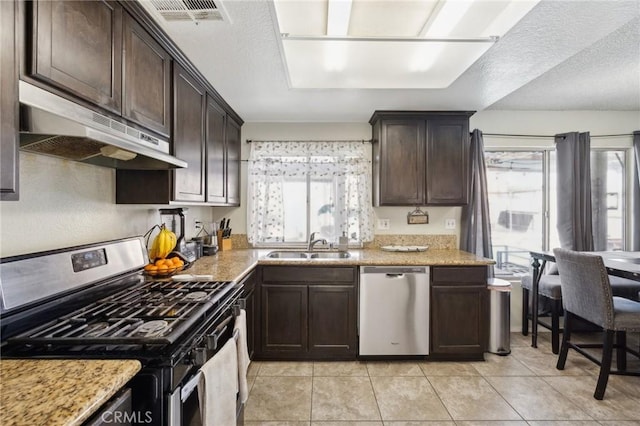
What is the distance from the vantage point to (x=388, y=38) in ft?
6.20

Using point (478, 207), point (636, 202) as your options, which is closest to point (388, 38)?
point (478, 207)

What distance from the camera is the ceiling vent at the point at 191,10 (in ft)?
4.69

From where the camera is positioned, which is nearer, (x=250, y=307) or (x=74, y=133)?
(x=74, y=133)

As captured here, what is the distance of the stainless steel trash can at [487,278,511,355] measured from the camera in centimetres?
280

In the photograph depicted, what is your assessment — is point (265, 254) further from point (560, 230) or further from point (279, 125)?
point (560, 230)

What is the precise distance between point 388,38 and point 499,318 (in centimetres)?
255

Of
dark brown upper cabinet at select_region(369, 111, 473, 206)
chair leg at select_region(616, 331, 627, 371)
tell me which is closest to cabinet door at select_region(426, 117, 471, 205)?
dark brown upper cabinet at select_region(369, 111, 473, 206)

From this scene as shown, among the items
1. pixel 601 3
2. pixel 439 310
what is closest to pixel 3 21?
pixel 601 3

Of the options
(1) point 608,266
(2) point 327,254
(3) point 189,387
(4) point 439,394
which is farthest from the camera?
(2) point 327,254

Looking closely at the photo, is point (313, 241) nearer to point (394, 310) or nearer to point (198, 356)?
point (394, 310)

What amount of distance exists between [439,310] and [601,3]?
88.0 inches

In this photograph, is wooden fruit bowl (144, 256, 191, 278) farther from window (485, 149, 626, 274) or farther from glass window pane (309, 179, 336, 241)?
window (485, 149, 626, 274)

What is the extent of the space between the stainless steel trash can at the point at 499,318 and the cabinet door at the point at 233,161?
8.45 ft

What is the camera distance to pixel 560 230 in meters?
3.39
